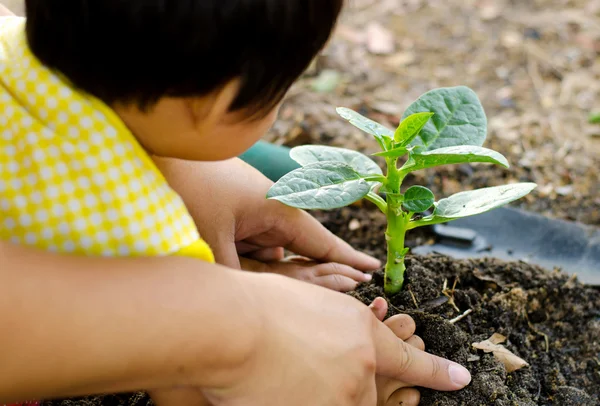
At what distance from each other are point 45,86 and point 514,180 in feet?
4.80

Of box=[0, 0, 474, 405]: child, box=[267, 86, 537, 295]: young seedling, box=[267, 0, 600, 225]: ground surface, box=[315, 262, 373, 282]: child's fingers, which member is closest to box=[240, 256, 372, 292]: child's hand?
box=[315, 262, 373, 282]: child's fingers

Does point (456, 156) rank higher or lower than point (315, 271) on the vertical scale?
higher

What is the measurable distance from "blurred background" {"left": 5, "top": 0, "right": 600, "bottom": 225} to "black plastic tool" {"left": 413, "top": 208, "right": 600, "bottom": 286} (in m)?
0.17

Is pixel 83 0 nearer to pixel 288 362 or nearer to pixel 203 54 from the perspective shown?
pixel 203 54

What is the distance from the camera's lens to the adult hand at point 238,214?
1.26 metres

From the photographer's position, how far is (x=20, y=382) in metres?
0.77

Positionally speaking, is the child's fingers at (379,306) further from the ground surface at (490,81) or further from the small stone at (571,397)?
the ground surface at (490,81)

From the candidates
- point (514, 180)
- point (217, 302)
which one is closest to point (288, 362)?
point (217, 302)

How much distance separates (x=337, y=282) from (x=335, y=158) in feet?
0.88

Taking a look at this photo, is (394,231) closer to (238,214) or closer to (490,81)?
(238,214)

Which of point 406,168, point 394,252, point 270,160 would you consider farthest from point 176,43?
point 270,160

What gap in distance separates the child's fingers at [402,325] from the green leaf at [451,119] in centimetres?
30

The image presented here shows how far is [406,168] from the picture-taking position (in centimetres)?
112

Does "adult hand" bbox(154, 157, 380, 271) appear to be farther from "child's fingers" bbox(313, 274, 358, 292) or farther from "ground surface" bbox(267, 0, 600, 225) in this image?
"ground surface" bbox(267, 0, 600, 225)
